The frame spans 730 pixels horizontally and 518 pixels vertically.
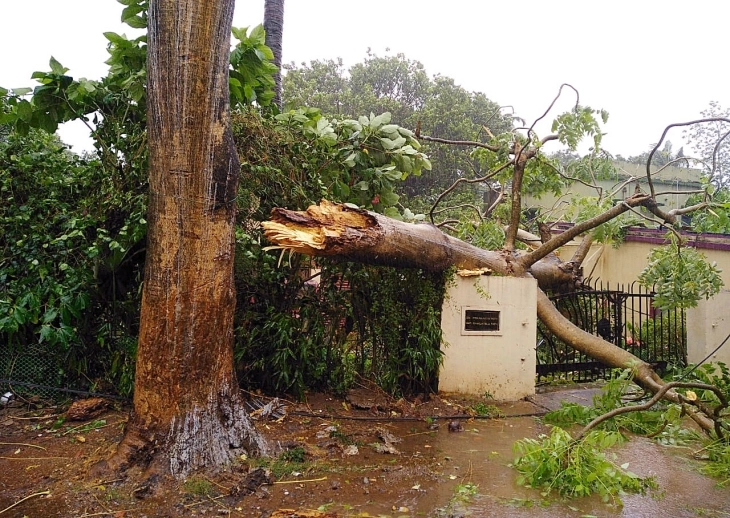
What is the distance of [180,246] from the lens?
3.75 metres

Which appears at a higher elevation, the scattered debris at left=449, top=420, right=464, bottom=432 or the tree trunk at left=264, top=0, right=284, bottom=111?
the tree trunk at left=264, top=0, right=284, bottom=111

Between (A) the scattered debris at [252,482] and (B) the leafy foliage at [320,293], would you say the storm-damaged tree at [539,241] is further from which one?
(A) the scattered debris at [252,482]

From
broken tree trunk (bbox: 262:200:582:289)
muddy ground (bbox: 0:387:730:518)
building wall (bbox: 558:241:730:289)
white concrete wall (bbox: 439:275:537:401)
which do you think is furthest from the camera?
building wall (bbox: 558:241:730:289)

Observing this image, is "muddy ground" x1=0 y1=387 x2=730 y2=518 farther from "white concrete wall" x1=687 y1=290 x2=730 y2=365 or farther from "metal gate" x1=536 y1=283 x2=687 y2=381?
"white concrete wall" x1=687 y1=290 x2=730 y2=365

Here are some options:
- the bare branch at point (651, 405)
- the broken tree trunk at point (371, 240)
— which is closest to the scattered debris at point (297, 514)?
the bare branch at point (651, 405)

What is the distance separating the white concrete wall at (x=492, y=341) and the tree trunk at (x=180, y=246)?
3.08m

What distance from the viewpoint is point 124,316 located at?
552cm

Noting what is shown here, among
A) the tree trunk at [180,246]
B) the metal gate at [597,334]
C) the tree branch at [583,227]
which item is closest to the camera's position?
the tree trunk at [180,246]

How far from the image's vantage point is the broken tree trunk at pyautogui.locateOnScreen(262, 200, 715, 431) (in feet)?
15.1

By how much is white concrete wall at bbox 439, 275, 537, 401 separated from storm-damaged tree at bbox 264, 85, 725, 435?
0.88 ft

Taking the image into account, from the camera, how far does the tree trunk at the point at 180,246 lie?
373 centimetres

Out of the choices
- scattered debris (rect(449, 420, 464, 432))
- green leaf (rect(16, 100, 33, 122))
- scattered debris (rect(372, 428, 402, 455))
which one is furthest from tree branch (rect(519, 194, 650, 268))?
green leaf (rect(16, 100, 33, 122))

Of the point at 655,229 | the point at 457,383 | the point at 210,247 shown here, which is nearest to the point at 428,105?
the point at 655,229

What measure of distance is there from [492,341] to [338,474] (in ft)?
9.61
